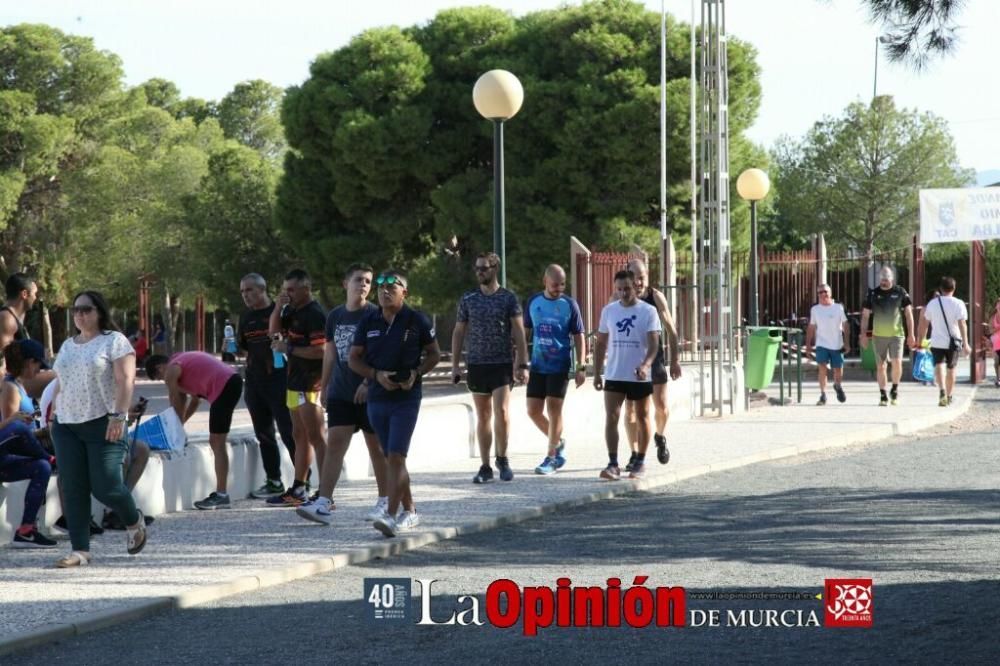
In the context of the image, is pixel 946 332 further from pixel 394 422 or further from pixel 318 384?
pixel 394 422

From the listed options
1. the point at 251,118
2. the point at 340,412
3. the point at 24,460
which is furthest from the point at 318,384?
the point at 251,118

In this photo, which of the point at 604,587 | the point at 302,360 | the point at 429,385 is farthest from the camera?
the point at 429,385

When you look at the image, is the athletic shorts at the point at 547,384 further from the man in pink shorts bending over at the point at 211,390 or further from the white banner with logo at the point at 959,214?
the white banner with logo at the point at 959,214

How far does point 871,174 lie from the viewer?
53906 millimetres

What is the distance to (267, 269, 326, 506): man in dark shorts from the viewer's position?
11.6 metres

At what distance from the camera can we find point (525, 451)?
15914 mm

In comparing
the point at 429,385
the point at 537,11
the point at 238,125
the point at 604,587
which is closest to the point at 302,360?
the point at 604,587

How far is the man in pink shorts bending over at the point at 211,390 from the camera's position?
457 inches

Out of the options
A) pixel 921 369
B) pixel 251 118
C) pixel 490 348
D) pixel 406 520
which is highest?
pixel 251 118

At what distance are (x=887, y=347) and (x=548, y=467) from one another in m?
8.87

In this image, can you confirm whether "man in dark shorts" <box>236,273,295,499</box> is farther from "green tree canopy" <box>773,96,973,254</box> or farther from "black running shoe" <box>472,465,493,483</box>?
"green tree canopy" <box>773,96,973,254</box>

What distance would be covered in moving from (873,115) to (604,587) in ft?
159

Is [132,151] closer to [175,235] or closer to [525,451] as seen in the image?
[175,235]

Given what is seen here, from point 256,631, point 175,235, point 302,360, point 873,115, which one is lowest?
point 256,631
